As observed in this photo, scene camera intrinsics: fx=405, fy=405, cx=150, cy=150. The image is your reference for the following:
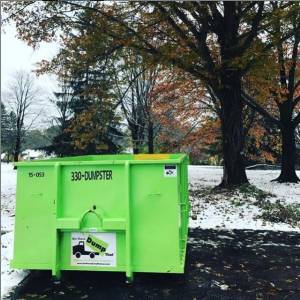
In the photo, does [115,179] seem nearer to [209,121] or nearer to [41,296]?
[41,296]

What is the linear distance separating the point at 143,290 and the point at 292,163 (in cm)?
1651

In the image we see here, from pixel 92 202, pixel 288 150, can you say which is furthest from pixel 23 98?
pixel 92 202

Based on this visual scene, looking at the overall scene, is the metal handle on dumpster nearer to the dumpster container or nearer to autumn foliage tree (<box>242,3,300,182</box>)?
the dumpster container

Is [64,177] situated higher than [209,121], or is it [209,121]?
[209,121]

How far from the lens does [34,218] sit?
4.68 metres

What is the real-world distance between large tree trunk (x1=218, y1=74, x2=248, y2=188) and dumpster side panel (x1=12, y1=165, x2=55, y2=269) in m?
10.5

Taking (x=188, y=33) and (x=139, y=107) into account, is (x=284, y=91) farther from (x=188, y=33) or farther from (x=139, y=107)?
(x=139, y=107)

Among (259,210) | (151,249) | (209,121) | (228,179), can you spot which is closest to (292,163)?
(228,179)

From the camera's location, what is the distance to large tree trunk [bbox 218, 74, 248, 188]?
1448 cm

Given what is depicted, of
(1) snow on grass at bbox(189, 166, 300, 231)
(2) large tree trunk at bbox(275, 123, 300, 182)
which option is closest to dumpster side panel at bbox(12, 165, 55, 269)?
(1) snow on grass at bbox(189, 166, 300, 231)

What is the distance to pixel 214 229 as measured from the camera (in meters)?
7.70

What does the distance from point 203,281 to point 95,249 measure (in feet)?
4.24

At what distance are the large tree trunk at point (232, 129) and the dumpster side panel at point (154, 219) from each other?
10186 millimetres

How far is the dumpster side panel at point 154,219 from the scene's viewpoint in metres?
4.48
